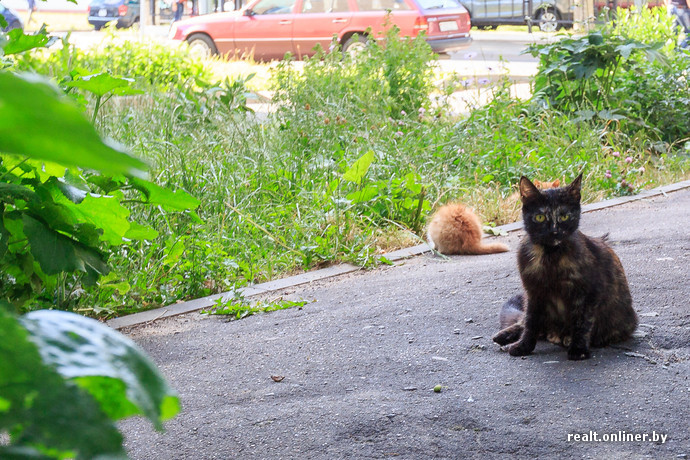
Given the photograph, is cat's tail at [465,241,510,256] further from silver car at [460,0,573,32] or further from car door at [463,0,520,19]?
car door at [463,0,520,19]

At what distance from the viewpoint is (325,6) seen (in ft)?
55.0

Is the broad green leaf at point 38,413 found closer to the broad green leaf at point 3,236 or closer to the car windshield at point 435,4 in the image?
the broad green leaf at point 3,236

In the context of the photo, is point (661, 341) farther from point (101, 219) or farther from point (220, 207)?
point (220, 207)

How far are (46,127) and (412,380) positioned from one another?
3.10 metres

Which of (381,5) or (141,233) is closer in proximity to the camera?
(141,233)

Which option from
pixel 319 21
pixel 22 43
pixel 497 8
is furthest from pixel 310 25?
pixel 22 43

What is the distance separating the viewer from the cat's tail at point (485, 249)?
5.54 meters

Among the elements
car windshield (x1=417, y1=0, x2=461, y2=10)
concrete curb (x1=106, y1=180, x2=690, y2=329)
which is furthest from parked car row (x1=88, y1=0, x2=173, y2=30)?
concrete curb (x1=106, y1=180, x2=690, y2=329)

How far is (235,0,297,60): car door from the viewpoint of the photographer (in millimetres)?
16797

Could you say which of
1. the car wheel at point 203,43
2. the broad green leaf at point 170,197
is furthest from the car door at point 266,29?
the broad green leaf at point 170,197

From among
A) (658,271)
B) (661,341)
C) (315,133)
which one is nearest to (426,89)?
(315,133)

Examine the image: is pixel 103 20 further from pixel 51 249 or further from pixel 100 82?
pixel 100 82

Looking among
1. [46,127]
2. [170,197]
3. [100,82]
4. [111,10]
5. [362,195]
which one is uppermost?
[111,10]

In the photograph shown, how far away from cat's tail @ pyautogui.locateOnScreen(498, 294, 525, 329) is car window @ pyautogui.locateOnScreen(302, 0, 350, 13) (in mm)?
13560
